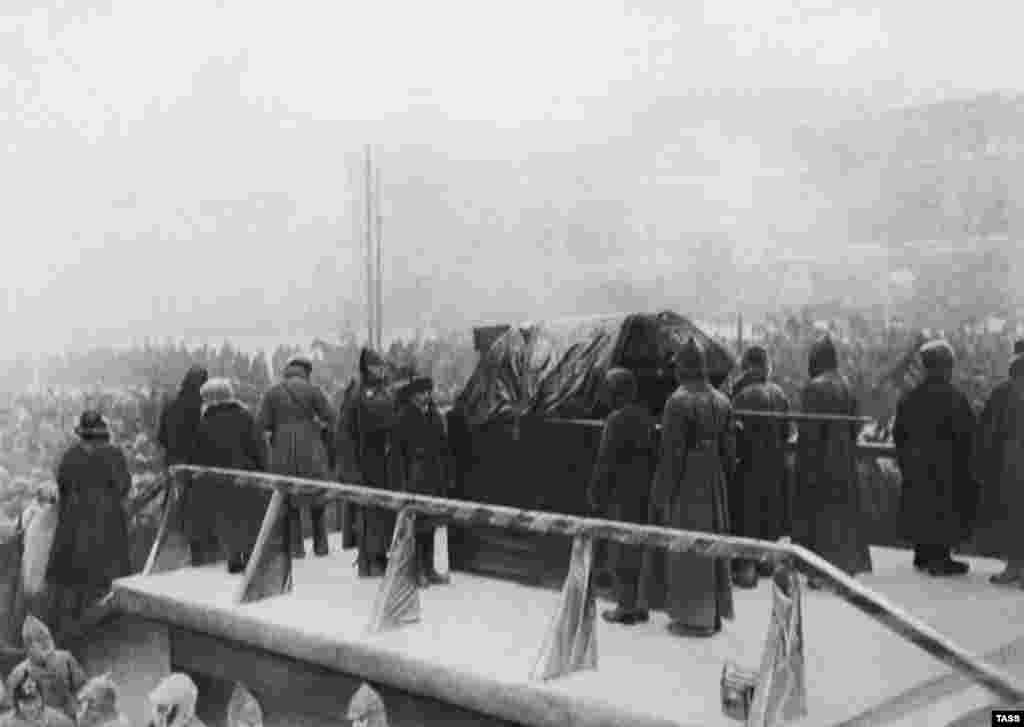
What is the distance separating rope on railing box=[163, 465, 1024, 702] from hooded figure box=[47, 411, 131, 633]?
7.16 ft

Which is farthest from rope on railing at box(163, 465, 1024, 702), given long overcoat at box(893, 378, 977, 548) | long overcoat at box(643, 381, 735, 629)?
long overcoat at box(893, 378, 977, 548)

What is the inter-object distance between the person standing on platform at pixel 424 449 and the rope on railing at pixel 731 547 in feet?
2.40

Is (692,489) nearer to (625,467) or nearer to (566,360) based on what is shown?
(625,467)

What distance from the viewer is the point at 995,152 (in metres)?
5.68

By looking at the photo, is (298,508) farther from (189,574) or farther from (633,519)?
(633,519)

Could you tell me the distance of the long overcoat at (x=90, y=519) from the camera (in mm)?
7832

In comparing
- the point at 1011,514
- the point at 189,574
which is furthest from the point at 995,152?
the point at 189,574

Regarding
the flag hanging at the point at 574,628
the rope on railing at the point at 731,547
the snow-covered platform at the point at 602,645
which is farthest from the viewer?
the flag hanging at the point at 574,628

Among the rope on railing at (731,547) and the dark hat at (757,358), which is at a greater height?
the dark hat at (757,358)

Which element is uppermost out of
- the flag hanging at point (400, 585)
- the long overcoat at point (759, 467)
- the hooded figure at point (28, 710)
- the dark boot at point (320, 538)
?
the long overcoat at point (759, 467)

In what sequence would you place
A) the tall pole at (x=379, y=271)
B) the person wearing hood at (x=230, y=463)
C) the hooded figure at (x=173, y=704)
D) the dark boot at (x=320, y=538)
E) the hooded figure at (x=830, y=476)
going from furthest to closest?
1. the tall pole at (x=379, y=271)
2. the dark boot at (x=320, y=538)
3. the person wearing hood at (x=230, y=463)
4. the hooded figure at (x=830, y=476)
5. the hooded figure at (x=173, y=704)

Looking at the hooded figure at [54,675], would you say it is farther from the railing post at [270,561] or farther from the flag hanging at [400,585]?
the flag hanging at [400,585]

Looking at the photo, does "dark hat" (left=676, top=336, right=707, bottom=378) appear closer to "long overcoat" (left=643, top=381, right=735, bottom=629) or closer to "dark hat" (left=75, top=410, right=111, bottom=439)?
"long overcoat" (left=643, top=381, right=735, bottom=629)

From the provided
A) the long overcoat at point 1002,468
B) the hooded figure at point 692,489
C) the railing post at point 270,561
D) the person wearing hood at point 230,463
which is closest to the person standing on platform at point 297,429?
the person wearing hood at point 230,463
